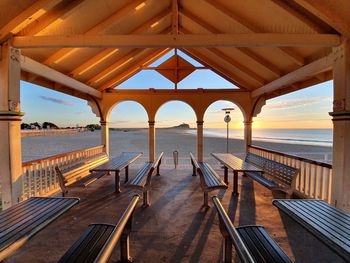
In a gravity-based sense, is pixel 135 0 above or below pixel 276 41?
above

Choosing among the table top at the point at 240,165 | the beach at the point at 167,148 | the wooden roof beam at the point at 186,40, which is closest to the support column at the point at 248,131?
the table top at the point at 240,165

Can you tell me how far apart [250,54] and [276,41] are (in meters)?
2.10

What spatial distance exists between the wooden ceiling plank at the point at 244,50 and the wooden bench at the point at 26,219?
4.79m

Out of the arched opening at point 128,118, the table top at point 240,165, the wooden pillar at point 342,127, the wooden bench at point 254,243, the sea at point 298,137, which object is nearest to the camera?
the wooden bench at point 254,243

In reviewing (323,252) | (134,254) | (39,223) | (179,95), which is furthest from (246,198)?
(179,95)

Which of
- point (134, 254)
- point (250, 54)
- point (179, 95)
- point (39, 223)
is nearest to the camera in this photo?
point (39, 223)

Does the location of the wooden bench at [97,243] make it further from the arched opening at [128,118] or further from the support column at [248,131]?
the support column at [248,131]

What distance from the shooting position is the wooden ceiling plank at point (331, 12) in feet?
9.51

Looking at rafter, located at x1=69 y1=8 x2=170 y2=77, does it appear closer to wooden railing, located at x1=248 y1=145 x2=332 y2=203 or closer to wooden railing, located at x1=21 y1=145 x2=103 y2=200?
wooden railing, located at x1=21 y1=145 x2=103 y2=200

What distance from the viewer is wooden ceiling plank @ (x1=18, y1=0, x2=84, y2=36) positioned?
336cm

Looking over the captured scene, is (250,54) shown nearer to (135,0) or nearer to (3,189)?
(135,0)

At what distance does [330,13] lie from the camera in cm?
297

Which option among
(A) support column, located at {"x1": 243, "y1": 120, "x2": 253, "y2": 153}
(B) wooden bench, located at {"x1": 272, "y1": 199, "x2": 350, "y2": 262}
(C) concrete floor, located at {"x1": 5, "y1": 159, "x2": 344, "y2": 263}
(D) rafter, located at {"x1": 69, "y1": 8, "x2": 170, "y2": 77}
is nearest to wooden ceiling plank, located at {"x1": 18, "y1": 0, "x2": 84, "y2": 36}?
(D) rafter, located at {"x1": 69, "y1": 8, "x2": 170, "y2": 77}

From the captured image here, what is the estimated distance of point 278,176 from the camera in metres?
4.41
